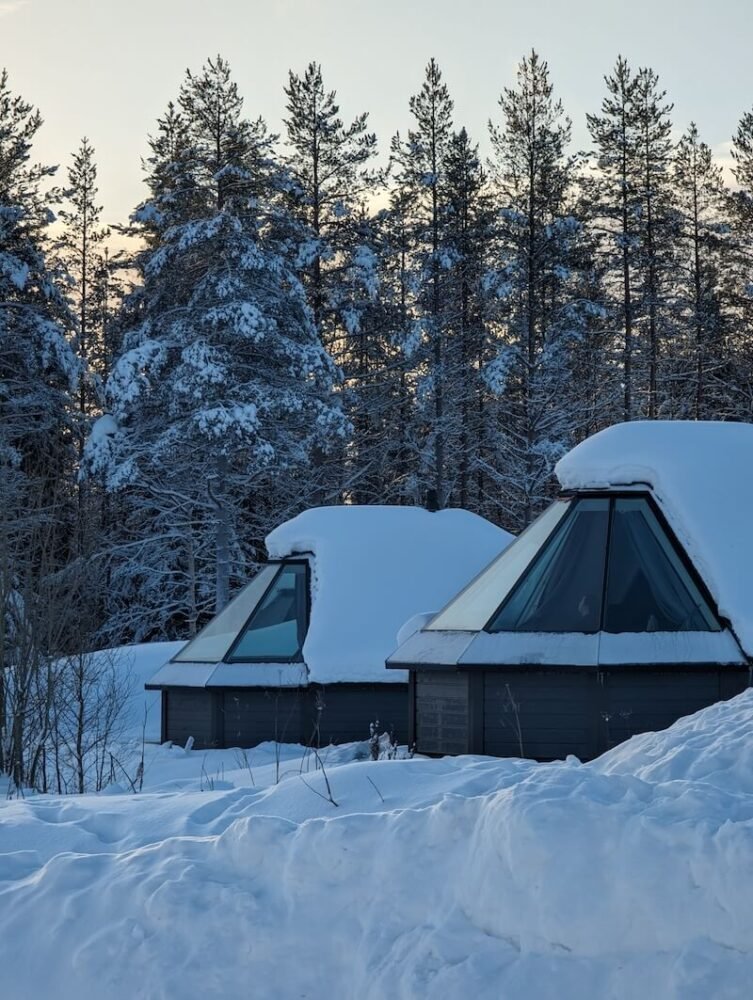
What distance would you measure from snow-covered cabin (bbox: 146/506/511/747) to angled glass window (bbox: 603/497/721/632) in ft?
11.8

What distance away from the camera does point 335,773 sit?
7.59 m

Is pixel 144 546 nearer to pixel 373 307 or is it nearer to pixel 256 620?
pixel 373 307

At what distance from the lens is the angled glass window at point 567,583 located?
12.4 metres

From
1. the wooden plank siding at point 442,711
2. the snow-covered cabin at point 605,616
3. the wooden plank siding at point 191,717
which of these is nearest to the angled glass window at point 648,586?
the snow-covered cabin at point 605,616

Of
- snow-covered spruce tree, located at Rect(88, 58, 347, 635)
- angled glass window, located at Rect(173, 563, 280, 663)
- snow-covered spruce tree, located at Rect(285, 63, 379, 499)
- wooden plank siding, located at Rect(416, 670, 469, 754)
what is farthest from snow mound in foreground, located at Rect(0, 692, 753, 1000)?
Result: snow-covered spruce tree, located at Rect(285, 63, 379, 499)

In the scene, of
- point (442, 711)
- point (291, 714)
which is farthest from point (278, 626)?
point (442, 711)

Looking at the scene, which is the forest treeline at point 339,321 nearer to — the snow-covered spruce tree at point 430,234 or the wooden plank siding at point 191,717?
the snow-covered spruce tree at point 430,234

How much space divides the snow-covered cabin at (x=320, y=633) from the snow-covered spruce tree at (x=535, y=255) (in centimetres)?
1672

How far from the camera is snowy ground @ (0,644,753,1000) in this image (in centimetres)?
491

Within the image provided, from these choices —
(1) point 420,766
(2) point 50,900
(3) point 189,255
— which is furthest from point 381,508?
(3) point 189,255

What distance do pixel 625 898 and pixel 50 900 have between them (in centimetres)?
242

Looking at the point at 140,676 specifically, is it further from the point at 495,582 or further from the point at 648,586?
the point at 648,586

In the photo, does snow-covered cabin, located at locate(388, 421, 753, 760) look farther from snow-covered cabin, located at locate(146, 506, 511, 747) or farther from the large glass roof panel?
snow-covered cabin, located at locate(146, 506, 511, 747)

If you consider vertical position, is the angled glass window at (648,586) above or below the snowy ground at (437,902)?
above
